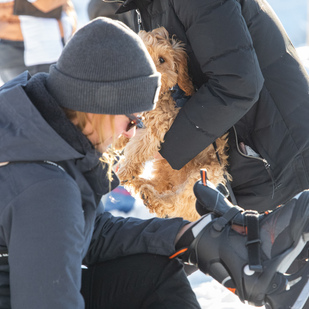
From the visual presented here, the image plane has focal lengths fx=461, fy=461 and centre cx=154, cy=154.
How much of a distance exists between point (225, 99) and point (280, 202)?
2.04ft

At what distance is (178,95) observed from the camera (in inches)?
81.8

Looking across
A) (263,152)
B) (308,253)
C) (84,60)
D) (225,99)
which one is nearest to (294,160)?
(263,152)

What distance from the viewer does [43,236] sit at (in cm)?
111

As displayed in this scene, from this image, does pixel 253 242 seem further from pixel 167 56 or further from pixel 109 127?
pixel 167 56

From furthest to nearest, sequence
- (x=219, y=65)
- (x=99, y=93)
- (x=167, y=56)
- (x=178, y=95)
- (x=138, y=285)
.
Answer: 1. (x=178, y=95)
2. (x=167, y=56)
3. (x=219, y=65)
4. (x=138, y=285)
5. (x=99, y=93)

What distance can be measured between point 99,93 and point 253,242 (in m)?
0.65

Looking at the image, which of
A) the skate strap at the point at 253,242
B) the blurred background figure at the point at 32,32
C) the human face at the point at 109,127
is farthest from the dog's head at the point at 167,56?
the blurred background figure at the point at 32,32

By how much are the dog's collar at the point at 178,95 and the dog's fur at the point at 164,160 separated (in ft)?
0.06

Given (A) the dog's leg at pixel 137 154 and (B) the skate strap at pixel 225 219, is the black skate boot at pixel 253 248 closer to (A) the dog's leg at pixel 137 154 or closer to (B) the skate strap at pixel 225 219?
(B) the skate strap at pixel 225 219

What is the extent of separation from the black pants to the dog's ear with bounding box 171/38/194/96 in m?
0.79

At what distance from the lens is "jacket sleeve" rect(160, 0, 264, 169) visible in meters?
1.69

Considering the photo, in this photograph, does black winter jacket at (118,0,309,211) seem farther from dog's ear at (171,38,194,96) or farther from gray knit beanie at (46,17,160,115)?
gray knit beanie at (46,17,160,115)

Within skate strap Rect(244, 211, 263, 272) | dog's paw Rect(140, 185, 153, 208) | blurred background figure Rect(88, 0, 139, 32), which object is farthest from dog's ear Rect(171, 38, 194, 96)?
blurred background figure Rect(88, 0, 139, 32)

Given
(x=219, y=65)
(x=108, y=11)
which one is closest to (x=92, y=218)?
(x=219, y=65)
